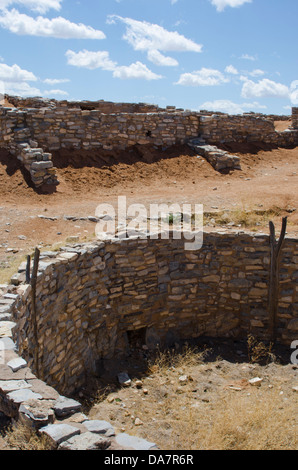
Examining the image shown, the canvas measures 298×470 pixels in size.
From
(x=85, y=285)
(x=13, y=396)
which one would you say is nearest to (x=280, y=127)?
(x=85, y=285)

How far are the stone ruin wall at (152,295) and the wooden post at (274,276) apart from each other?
0.37ft

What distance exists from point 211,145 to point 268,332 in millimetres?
8948

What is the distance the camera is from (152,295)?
9.59 meters

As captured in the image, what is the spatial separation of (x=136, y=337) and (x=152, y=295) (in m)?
1.01

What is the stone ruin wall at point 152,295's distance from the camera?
7.70m

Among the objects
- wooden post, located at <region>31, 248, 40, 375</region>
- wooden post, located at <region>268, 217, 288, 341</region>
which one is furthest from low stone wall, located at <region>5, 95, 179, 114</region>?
wooden post, located at <region>31, 248, 40, 375</region>

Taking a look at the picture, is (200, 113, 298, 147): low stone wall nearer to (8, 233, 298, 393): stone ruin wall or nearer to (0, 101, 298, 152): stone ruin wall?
(0, 101, 298, 152): stone ruin wall

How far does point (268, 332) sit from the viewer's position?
33.4ft

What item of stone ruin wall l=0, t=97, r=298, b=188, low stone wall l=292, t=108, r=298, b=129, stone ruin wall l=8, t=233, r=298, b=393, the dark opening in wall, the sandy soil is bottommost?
the dark opening in wall

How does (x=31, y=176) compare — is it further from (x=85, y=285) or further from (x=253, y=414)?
(x=253, y=414)

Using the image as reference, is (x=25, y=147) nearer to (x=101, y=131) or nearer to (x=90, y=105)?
(x=101, y=131)

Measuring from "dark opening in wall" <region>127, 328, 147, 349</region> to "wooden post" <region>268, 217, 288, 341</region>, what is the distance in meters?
2.92

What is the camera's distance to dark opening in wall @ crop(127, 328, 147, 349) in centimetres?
962

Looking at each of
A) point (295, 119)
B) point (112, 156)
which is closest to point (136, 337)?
point (112, 156)
